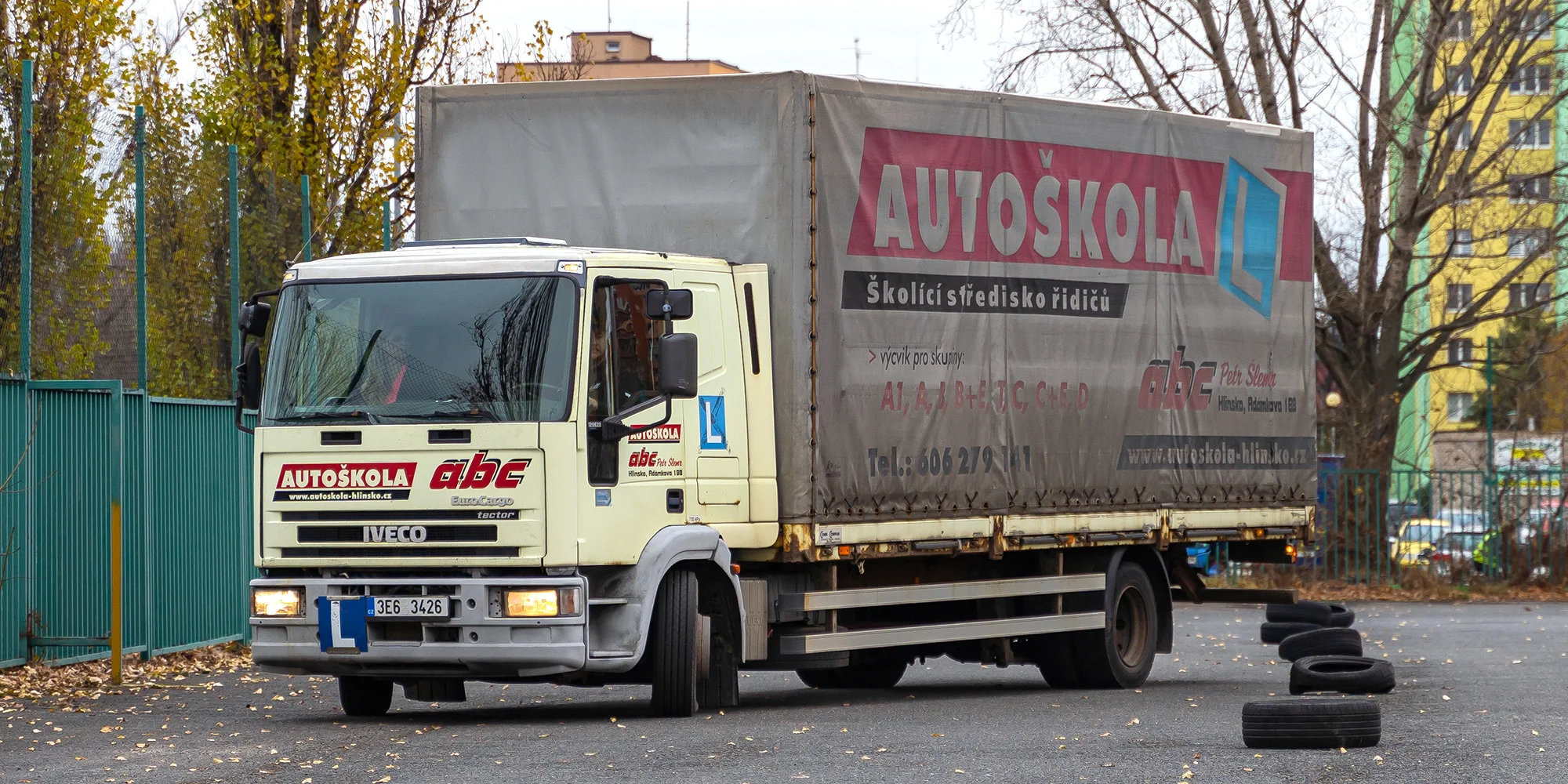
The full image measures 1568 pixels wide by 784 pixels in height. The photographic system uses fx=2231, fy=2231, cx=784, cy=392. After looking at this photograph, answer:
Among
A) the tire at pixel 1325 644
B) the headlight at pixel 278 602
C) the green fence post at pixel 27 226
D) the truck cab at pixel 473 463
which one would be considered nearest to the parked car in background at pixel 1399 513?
the tire at pixel 1325 644

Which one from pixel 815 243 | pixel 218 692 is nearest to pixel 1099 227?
pixel 815 243

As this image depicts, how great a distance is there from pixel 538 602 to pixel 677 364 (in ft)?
4.75

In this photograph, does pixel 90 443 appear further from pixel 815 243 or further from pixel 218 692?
pixel 815 243

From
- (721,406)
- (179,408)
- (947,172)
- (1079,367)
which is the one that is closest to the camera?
(721,406)

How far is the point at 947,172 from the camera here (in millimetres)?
14023

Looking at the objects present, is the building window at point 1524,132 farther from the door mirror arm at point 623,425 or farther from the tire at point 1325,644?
the door mirror arm at point 623,425

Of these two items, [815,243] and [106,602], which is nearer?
[815,243]

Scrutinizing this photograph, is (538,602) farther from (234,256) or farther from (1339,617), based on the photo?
(1339,617)

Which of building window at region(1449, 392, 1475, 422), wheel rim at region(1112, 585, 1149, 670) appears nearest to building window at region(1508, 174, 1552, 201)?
wheel rim at region(1112, 585, 1149, 670)

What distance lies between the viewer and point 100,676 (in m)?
15.8

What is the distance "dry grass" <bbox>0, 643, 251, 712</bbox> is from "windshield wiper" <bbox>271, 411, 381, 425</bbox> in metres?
3.00

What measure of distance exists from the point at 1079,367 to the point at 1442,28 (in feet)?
59.5

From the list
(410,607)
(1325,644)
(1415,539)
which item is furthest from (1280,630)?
(410,607)

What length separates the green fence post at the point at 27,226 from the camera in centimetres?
1501
